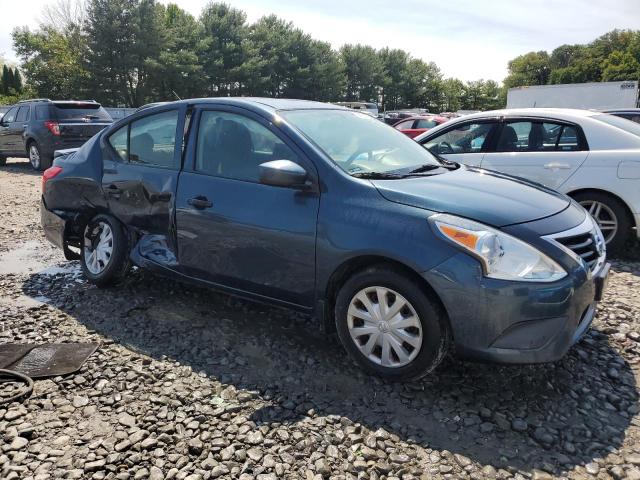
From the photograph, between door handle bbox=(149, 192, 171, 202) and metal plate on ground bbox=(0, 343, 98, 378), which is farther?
door handle bbox=(149, 192, 171, 202)

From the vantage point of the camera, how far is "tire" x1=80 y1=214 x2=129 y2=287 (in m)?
4.34

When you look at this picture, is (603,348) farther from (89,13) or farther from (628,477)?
(89,13)

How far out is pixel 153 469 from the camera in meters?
2.37

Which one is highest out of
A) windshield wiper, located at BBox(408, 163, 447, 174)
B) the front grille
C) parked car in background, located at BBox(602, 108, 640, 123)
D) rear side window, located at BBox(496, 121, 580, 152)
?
parked car in background, located at BBox(602, 108, 640, 123)

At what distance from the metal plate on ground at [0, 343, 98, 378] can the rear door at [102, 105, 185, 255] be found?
0.91m

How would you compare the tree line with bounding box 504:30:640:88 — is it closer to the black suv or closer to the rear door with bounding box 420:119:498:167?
the black suv

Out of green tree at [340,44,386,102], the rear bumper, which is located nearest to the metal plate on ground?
the rear bumper

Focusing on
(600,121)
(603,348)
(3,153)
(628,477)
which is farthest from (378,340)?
(3,153)

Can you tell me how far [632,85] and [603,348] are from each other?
927 inches

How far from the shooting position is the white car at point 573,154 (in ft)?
17.5

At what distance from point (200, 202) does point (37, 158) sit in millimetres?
11526

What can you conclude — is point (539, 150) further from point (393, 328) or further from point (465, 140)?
point (393, 328)

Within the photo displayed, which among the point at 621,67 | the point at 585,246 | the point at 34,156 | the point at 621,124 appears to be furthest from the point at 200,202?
the point at 621,67

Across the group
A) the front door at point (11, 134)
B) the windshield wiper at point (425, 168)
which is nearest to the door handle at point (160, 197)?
the windshield wiper at point (425, 168)
